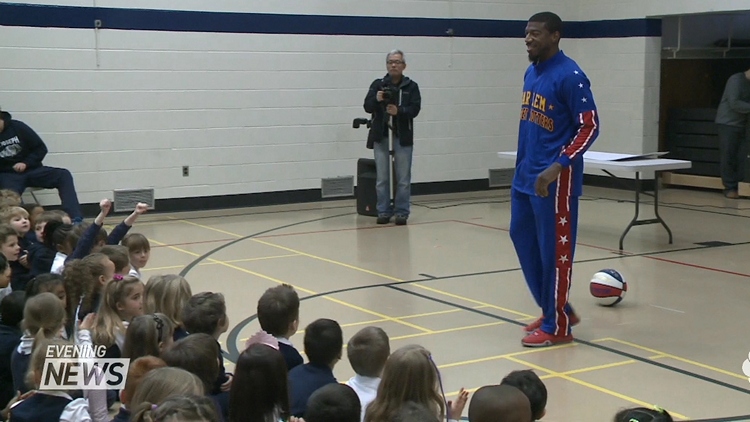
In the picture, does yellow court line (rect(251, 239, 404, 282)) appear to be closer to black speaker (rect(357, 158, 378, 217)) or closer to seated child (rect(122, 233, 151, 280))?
black speaker (rect(357, 158, 378, 217))

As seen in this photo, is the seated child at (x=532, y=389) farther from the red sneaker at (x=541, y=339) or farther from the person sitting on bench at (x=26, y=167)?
the person sitting on bench at (x=26, y=167)

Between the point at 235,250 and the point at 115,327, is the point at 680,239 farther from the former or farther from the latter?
the point at 115,327

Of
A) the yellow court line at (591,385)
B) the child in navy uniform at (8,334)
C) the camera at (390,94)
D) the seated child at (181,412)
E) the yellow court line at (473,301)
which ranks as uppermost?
the camera at (390,94)

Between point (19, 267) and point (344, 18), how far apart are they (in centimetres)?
734

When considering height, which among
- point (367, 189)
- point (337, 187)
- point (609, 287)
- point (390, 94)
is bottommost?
point (609, 287)

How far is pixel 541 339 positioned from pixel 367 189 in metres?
5.53

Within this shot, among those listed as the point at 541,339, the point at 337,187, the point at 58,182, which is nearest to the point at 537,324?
the point at 541,339

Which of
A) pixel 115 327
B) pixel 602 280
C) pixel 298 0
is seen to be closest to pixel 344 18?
pixel 298 0

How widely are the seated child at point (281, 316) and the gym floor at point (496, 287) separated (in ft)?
3.76

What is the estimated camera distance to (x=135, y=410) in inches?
109

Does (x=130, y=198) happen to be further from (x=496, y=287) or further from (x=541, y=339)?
(x=541, y=339)

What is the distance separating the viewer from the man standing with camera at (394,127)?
34.8ft

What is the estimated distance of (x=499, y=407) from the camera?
9.05 ft

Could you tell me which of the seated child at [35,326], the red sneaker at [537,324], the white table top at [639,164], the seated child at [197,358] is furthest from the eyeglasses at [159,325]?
the white table top at [639,164]
